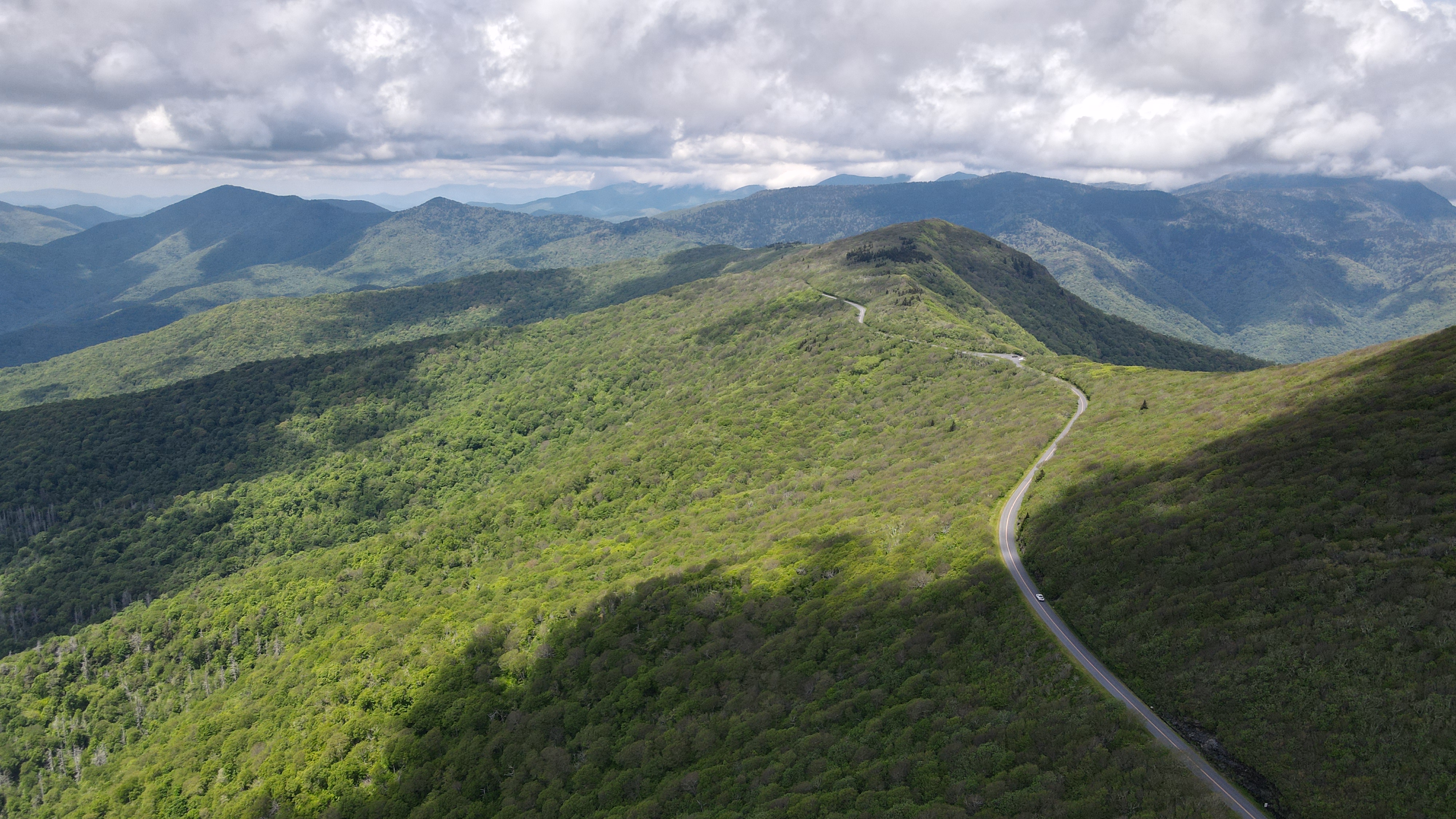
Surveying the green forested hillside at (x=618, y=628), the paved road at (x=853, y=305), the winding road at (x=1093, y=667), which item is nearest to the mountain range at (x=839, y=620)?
the green forested hillside at (x=618, y=628)

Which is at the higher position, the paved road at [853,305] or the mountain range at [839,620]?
the paved road at [853,305]

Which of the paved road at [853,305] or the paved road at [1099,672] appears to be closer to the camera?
the paved road at [1099,672]

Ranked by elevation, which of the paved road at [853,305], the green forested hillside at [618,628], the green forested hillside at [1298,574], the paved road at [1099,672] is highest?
the paved road at [853,305]

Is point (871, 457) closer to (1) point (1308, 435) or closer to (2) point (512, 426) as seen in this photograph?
(1) point (1308, 435)

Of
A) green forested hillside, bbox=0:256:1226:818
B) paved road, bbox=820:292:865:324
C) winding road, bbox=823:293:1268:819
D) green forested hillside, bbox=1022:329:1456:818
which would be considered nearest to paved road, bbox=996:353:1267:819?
winding road, bbox=823:293:1268:819

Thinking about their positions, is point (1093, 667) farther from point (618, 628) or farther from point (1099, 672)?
point (618, 628)

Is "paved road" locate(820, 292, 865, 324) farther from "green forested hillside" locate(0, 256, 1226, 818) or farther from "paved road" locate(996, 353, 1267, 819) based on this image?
"paved road" locate(996, 353, 1267, 819)

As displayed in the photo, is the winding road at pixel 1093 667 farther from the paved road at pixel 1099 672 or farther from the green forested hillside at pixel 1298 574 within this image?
the green forested hillside at pixel 1298 574
